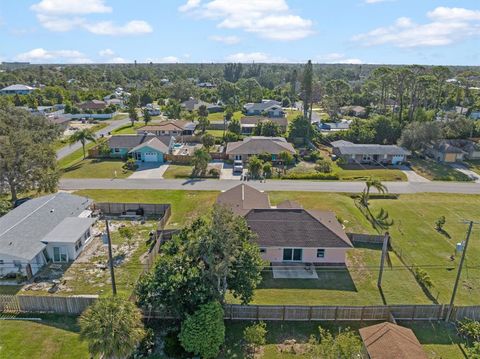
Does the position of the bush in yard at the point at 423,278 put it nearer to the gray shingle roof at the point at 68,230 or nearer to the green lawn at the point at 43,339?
the green lawn at the point at 43,339

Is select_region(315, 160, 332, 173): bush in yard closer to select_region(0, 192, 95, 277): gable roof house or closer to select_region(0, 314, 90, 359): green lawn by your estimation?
select_region(0, 192, 95, 277): gable roof house

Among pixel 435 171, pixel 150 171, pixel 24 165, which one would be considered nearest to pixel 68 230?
pixel 24 165

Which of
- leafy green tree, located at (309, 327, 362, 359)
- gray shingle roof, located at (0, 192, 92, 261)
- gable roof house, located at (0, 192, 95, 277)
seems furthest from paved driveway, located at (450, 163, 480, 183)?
gray shingle roof, located at (0, 192, 92, 261)

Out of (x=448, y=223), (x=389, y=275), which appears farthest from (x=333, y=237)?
(x=448, y=223)

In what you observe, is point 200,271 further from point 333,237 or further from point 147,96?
point 147,96

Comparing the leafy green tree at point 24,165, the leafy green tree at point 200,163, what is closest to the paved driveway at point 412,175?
the leafy green tree at point 200,163
